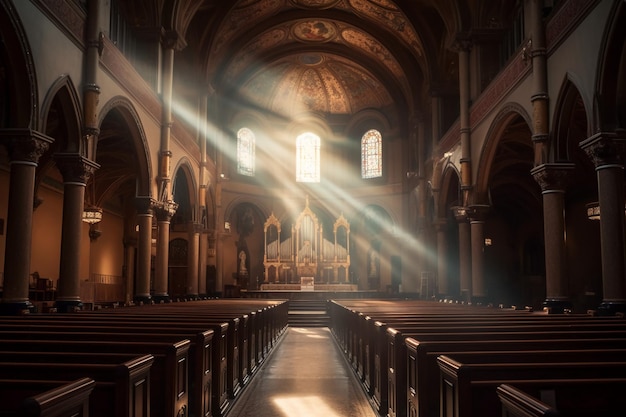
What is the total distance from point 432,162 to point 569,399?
76.9ft

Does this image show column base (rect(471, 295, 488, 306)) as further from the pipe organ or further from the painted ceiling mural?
the pipe organ

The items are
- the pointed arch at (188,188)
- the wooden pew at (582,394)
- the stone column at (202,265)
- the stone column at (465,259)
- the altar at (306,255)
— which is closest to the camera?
the wooden pew at (582,394)

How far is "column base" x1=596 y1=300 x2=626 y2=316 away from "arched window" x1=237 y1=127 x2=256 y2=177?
83.3 feet

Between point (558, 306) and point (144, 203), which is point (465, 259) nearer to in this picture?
point (558, 306)

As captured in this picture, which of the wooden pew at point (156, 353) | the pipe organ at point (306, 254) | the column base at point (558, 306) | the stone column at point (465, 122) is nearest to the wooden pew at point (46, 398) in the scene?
the wooden pew at point (156, 353)

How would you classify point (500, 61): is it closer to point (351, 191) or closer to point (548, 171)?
point (548, 171)

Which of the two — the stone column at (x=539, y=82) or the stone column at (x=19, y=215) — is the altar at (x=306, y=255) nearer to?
the stone column at (x=539, y=82)

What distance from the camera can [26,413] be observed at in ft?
8.36

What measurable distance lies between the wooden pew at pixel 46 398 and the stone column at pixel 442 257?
22.7 metres

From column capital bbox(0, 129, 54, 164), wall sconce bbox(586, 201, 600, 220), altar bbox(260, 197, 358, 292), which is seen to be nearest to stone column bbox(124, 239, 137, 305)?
altar bbox(260, 197, 358, 292)

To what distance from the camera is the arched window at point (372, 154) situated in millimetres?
35625

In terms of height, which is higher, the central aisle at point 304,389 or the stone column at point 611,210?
the stone column at point 611,210

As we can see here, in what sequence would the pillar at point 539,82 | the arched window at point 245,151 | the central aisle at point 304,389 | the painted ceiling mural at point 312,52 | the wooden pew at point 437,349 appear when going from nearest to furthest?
1. the wooden pew at point 437,349
2. the central aisle at point 304,389
3. the pillar at point 539,82
4. the painted ceiling mural at point 312,52
5. the arched window at point 245,151

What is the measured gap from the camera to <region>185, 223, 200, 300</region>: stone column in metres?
24.9
